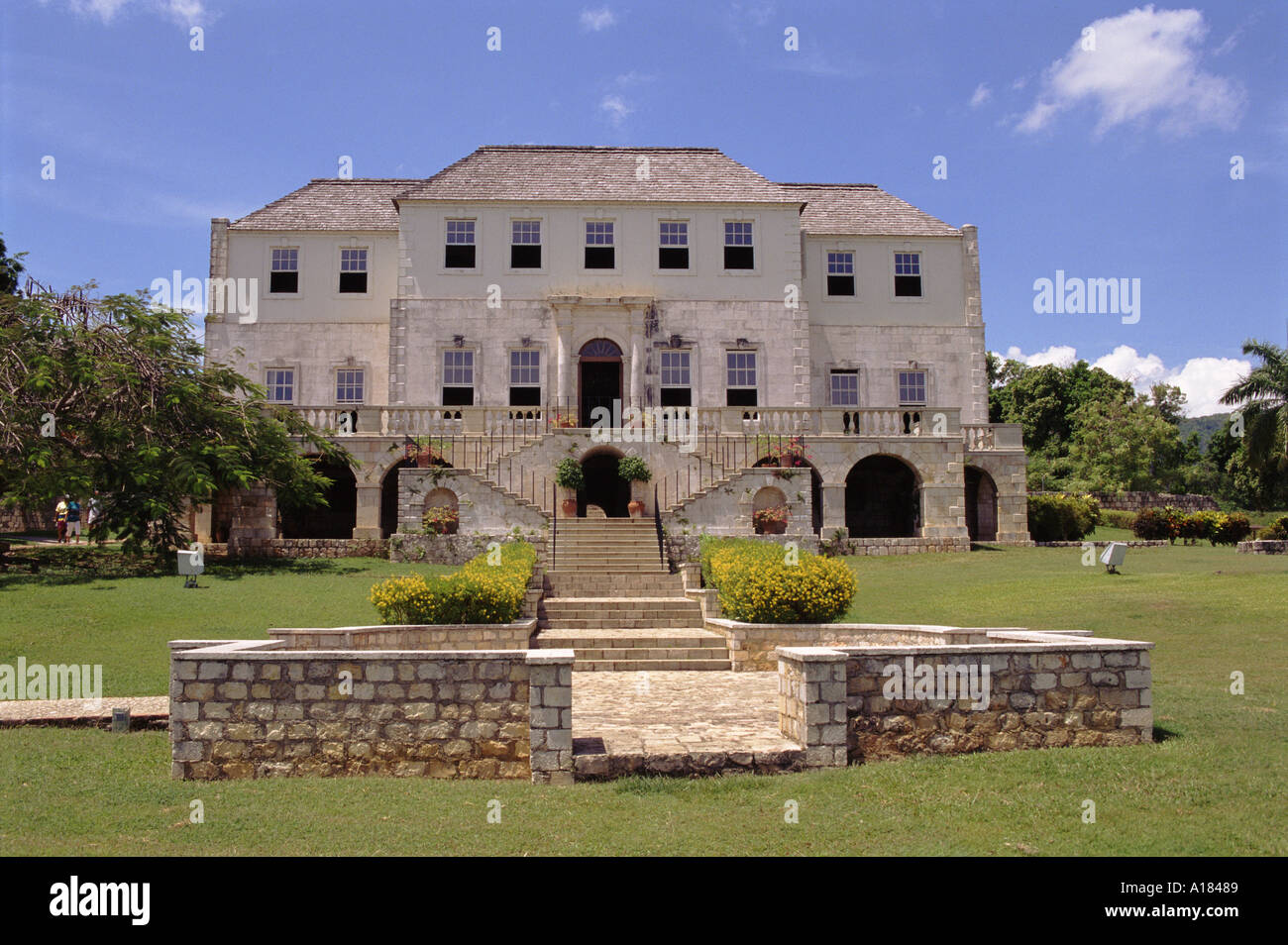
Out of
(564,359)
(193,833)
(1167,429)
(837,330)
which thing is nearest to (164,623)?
(193,833)

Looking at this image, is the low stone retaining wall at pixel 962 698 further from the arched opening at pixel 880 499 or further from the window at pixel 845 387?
the window at pixel 845 387

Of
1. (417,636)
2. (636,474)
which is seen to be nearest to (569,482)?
(636,474)

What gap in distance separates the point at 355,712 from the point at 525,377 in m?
22.5

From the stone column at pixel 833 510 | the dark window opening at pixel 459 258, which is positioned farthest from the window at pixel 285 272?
the stone column at pixel 833 510

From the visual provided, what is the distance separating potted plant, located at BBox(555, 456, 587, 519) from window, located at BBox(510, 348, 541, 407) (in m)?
6.99

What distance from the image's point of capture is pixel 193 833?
707cm

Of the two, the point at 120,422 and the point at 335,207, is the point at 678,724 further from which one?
the point at 335,207

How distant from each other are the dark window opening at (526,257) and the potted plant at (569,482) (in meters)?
9.33

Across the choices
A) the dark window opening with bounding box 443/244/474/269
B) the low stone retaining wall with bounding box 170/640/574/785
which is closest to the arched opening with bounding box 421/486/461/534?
the dark window opening with bounding box 443/244/474/269

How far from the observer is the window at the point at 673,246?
3142cm

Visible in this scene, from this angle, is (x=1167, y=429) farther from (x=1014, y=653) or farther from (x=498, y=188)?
(x=1014, y=653)

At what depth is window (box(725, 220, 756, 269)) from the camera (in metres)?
31.5

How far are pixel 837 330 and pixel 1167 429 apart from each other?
2462 cm

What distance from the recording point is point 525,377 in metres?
30.8
